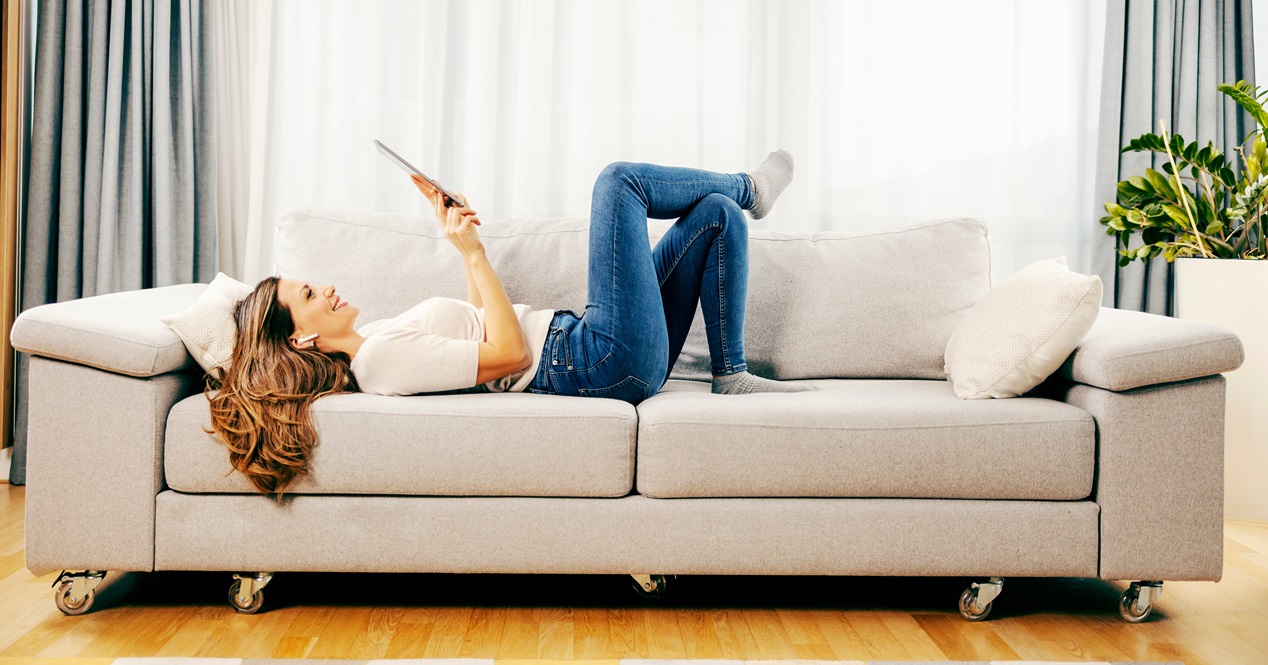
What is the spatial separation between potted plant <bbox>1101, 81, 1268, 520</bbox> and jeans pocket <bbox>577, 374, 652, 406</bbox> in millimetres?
1822

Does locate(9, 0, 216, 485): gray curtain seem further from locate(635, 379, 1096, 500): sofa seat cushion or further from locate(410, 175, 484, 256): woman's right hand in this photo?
locate(635, 379, 1096, 500): sofa seat cushion

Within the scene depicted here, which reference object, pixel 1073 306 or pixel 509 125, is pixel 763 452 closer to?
pixel 1073 306

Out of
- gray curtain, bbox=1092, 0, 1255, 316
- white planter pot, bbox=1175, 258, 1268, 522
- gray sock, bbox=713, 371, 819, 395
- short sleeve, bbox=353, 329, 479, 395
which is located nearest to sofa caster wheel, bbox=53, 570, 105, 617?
short sleeve, bbox=353, 329, 479, 395

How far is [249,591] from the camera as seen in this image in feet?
6.36

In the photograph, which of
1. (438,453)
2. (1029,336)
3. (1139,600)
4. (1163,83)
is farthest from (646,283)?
(1163,83)

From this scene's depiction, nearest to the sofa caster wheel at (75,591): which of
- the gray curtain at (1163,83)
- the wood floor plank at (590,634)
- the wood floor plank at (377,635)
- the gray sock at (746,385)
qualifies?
the wood floor plank at (377,635)

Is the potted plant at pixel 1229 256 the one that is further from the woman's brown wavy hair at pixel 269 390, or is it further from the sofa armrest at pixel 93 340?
the sofa armrest at pixel 93 340

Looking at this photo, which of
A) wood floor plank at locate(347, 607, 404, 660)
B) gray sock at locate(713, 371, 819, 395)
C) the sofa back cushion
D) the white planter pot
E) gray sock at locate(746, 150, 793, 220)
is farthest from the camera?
the white planter pot

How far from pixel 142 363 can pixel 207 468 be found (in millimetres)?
237

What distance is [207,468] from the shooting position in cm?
188

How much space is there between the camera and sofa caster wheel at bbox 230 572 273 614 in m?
1.94

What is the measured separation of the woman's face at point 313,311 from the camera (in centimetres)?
203

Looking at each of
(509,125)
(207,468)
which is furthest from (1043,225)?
(207,468)

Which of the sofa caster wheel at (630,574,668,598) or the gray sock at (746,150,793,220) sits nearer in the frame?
the sofa caster wheel at (630,574,668,598)
